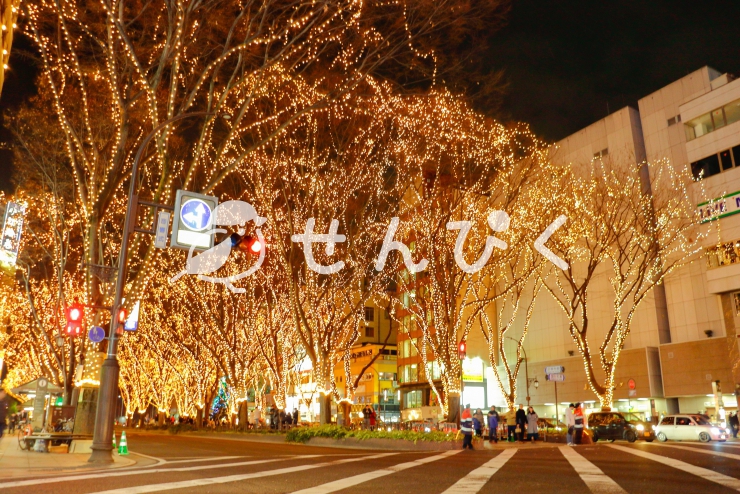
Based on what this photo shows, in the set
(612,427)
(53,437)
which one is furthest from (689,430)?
(53,437)


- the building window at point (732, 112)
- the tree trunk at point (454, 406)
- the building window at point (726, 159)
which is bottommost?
the tree trunk at point (454, 406)

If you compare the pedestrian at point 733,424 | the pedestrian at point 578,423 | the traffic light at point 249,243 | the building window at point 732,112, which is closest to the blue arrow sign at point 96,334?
the traffic light at point 249,243

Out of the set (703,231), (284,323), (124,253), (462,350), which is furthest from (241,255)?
(703,231)

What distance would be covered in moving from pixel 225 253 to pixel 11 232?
9037 mm

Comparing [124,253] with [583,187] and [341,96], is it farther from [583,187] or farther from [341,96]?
[583,187]

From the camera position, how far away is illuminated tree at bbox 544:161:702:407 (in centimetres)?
2878

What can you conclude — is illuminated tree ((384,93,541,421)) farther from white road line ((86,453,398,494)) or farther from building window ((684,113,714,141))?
building window ((684,113,714,141))

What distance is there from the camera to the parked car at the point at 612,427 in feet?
84.9

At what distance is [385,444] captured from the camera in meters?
21.3

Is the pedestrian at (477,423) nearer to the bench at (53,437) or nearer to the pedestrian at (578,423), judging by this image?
the pedestrian at (578,423)

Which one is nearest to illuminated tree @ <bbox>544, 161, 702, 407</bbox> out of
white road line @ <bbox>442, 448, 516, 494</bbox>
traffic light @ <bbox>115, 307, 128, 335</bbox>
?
white road line @ <bbox>442, 448, 516, 494</bbox>

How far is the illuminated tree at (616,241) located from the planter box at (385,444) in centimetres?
1138

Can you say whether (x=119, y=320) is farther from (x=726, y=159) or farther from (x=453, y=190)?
(x=726, y=159)

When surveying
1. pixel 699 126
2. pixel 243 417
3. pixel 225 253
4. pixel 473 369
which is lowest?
pixel 243 417
